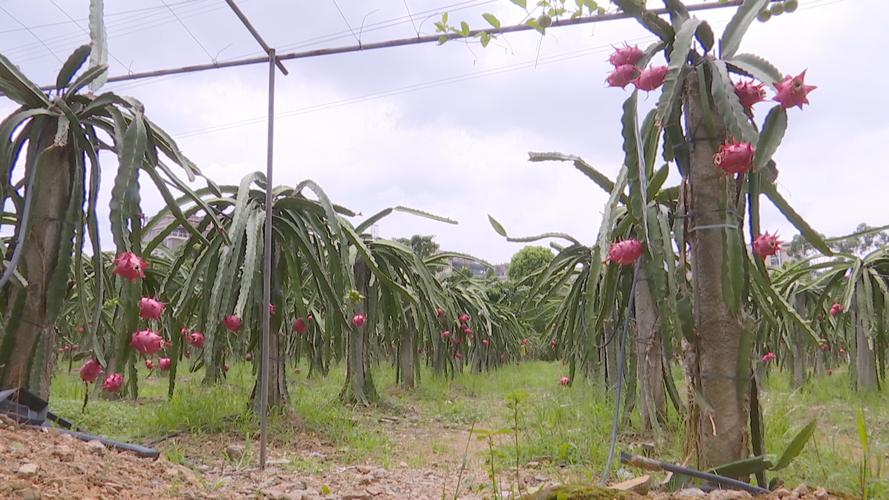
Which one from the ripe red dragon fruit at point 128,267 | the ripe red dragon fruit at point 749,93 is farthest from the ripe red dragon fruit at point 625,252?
the ripe red dragon fruit at point 128,267

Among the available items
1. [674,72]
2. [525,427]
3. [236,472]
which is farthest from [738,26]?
[525,427]

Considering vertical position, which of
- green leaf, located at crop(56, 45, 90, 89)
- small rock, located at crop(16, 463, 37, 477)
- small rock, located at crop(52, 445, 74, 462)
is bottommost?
small rock, located at crop(52, 445, 74, 462)

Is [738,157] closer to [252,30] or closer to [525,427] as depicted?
[252,30]

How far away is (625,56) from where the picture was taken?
1855 millimetres

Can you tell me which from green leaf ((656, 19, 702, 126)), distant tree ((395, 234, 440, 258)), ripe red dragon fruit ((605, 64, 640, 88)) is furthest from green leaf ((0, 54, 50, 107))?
distant tree ((395, 234, 440, 258))

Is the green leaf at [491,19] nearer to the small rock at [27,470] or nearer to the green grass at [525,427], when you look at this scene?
the green grass at [525,427]

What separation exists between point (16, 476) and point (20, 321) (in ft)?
2.72

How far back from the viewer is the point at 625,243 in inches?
77.7

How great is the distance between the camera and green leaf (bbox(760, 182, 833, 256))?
1.94 metres

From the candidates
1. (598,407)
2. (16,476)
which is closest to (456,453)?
(598,407)

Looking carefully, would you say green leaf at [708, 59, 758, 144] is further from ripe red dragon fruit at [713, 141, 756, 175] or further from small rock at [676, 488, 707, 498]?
small rock at [676, 488, 707, 498]

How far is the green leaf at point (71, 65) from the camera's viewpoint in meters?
2.23

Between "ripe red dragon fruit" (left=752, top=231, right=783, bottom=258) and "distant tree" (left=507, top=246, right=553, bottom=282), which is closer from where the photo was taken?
"ripe red dragon fruit" (left=752, top=231, right=783, bottom=258)

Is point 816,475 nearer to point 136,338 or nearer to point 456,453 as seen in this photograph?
point 456,453
